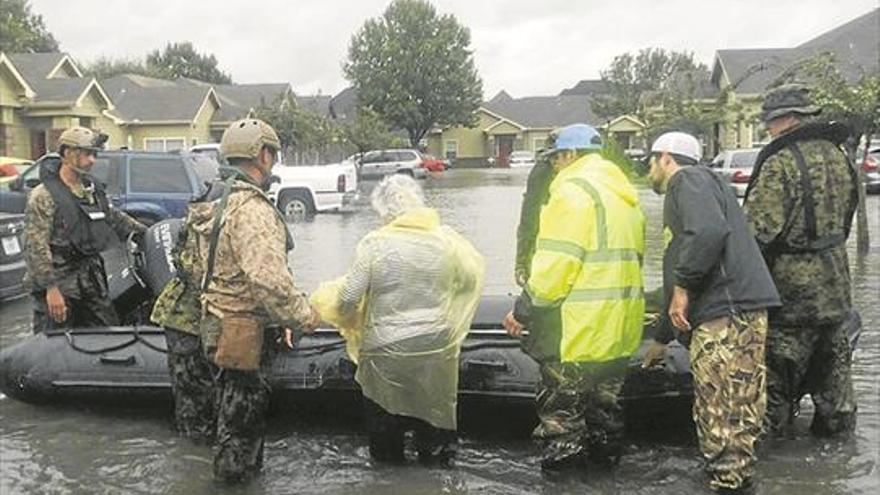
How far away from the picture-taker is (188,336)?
18.1 ft

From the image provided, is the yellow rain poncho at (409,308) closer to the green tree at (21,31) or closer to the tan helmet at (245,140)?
the tan helmet at (245,140)

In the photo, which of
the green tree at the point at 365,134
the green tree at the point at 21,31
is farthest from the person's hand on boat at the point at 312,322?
the green tree at the point at 21,31

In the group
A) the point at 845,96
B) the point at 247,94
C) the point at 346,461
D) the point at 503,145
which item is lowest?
the point at 346,461

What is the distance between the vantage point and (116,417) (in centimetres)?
654

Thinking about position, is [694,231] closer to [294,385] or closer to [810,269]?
[810,269]

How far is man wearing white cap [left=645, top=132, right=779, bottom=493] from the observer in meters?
4.56

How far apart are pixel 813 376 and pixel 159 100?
4406cm

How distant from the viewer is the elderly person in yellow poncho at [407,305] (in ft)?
16.5

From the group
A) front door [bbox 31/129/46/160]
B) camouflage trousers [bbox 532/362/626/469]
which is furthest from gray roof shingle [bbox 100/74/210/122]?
camouflage trousers [bbox 532/362/626/469]

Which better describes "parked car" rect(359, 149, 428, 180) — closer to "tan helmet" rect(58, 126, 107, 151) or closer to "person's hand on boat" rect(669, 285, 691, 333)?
"tan helmet" rect(58, 126, 107, 151)

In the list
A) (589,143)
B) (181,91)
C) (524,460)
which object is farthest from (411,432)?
(181,91)

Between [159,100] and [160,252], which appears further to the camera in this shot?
[159,100]

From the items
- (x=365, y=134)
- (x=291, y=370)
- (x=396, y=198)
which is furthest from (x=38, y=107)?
(x=396, y=198)

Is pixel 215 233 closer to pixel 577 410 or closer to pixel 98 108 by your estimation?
pixel 577 410
